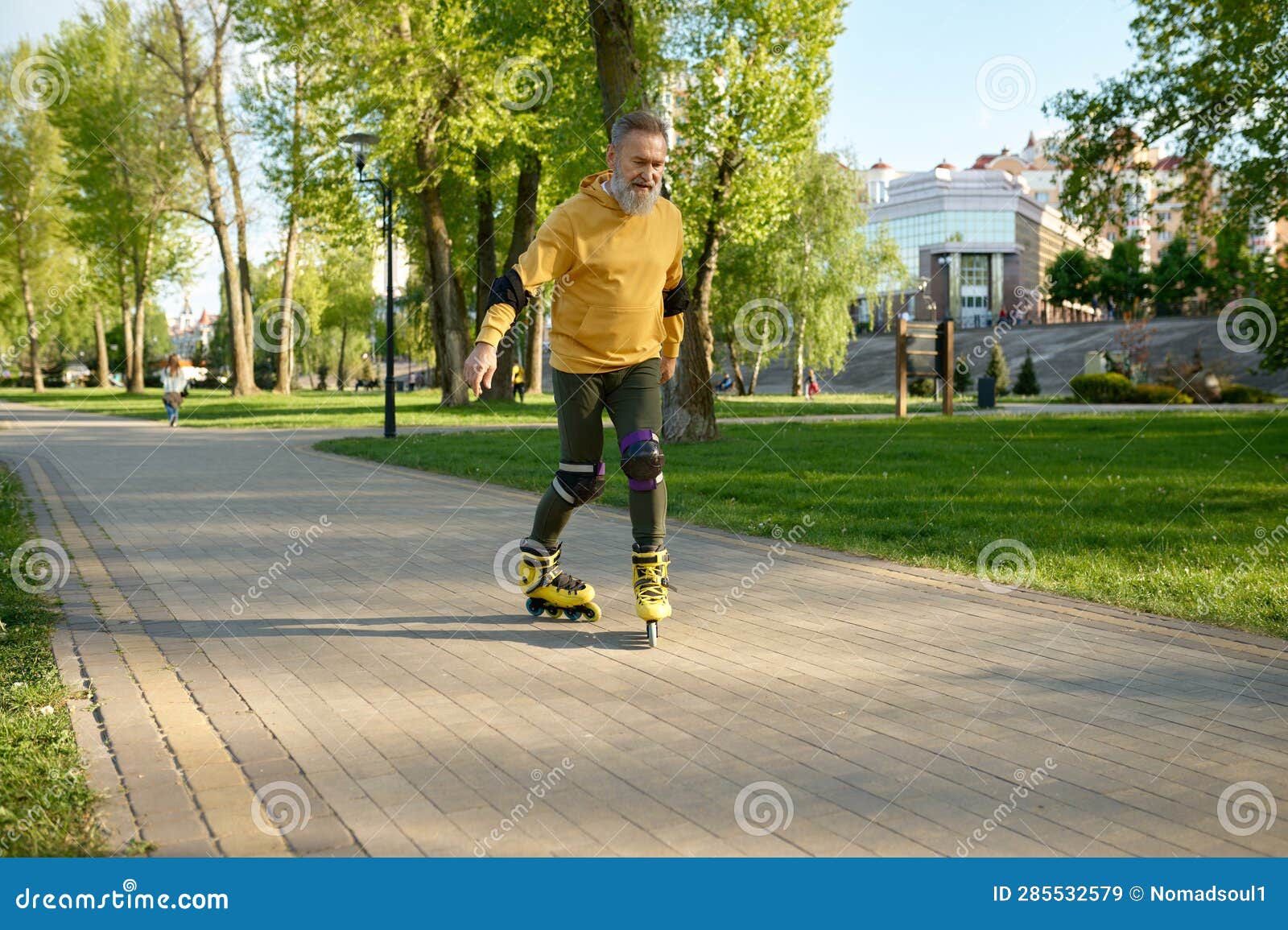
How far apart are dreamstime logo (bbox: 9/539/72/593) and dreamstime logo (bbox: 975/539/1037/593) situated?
5.30 m

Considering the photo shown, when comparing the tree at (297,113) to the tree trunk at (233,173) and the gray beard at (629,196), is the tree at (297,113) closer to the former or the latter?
the tree trunk at (233,173)

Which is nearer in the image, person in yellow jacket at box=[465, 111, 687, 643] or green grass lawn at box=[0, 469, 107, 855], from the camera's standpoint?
green grass lawn at box=[0, 469, 107, 855]

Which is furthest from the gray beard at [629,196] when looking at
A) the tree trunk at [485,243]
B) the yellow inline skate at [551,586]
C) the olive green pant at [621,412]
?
the tree trunk at [485,243]

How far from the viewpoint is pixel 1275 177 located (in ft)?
41.7

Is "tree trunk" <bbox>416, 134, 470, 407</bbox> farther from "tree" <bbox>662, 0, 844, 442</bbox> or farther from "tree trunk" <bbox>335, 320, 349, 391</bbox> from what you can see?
"tree trunk" <bbox>335, 320, 349, 391</bbox>

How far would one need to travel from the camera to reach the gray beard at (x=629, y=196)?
4.92 metres

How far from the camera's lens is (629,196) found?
4.93 metres

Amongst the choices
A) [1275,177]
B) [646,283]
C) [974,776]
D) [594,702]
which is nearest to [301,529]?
[646,283]

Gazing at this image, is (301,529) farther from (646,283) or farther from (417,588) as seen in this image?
(646,283)

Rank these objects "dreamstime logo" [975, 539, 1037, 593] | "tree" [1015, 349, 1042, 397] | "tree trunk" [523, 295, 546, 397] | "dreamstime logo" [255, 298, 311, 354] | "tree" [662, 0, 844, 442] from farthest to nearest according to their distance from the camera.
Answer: "dreamstime logo" [255, 298, 311, 354] → "tree" [1015, 349, 1042, 397] → "tree trunk" [523, 295, 546, 397] → "tree" [662, 0, 844, 442] → "dreamstime logo" [975, 539, 1037, 593]

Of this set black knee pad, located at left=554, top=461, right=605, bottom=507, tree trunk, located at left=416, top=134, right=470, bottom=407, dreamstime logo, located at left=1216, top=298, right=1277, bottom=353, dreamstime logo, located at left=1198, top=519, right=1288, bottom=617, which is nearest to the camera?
black knee pad, located at left=554, top=461, right=605, bottom=507

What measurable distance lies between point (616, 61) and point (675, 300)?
10508 millimetres

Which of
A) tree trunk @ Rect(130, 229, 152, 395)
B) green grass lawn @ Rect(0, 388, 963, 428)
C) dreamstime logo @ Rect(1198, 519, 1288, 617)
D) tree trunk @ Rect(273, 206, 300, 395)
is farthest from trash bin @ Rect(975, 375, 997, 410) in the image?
tree trunk @ Rect(130, 229, 152, 395)

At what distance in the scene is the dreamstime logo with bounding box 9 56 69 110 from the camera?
2770 centimetres
